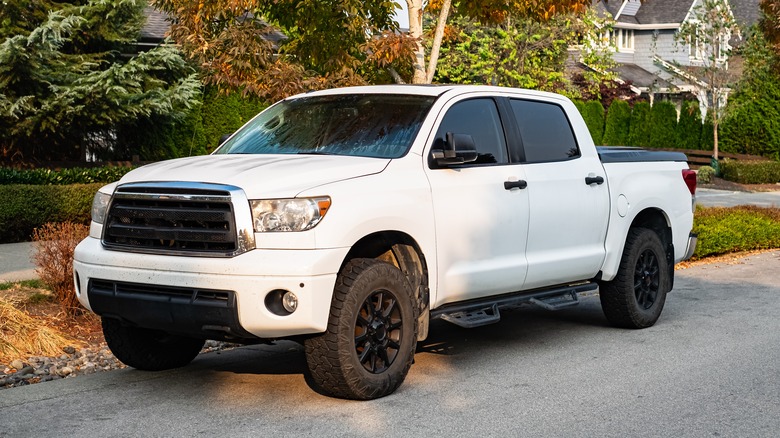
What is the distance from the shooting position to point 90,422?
6.35 meters

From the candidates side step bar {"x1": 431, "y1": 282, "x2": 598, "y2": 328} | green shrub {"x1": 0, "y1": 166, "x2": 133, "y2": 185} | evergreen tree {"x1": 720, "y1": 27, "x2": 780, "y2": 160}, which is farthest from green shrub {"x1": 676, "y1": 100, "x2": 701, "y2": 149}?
side step bar {"x1": 431, "y1": 282, "x2": 598, "y2": 328}

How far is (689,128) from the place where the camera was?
3903 cm

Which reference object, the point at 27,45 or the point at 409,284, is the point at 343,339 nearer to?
the point at 409,284

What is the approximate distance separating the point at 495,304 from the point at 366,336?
1501mm

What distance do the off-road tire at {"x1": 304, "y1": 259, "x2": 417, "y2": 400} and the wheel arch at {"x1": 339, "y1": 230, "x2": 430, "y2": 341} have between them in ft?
0.77

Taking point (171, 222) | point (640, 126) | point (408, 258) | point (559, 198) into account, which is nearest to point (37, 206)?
point (559, 198)

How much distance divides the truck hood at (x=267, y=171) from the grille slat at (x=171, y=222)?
136mm

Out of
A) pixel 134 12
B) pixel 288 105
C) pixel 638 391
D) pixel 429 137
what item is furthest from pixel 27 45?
pixel 638 391

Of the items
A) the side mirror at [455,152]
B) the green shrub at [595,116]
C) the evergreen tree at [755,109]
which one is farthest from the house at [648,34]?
the side mirror at [455,152]

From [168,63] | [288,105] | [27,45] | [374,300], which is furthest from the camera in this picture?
[168,63]

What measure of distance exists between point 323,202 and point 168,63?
14447 millimetres

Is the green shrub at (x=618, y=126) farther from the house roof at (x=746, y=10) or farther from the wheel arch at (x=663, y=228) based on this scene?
the wheel arch at (x=663, y=228)

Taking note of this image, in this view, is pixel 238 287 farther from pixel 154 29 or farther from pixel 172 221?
pixel 154 29

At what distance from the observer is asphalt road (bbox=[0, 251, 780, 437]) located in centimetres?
628
